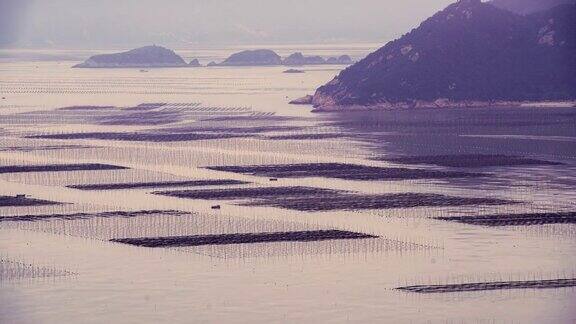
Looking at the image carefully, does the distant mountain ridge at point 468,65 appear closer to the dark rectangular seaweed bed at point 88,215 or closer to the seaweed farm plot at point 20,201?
the seaweed farm plot at point 20,201

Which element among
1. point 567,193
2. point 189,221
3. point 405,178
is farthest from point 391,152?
point 189,221

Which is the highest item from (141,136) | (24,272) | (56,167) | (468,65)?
(468,65)

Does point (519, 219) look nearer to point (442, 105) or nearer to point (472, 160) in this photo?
point (472, 160)

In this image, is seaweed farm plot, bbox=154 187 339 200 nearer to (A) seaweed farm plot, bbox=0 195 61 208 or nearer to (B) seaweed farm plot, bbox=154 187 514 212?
(B) seaweed farm plot, bbox=154 187 514 212

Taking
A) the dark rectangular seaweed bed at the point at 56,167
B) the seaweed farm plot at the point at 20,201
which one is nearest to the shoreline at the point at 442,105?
the dark rectangular seaweed bed at the point at 56,167

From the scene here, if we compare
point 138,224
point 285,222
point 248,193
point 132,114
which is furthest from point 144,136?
point 285,222

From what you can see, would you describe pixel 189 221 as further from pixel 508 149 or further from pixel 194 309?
pixel 508 149

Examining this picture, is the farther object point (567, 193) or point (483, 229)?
point (567, 193)
